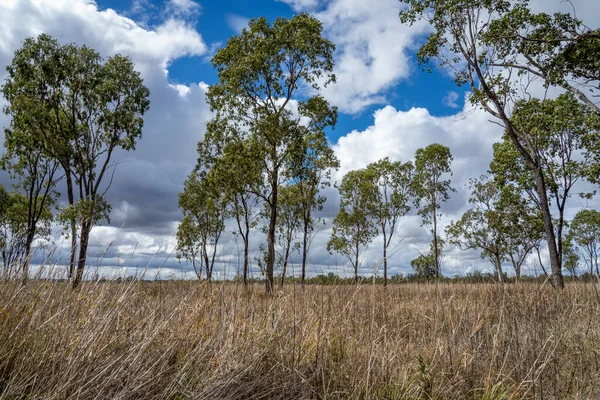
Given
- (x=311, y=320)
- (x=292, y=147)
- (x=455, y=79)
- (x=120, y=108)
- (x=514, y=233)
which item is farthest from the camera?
(x=514, y=233)

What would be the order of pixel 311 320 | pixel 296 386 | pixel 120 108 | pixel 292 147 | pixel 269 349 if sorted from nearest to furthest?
pixel 296 386, pixel 269 349, pixel 311 320, pixel 292 147, pixel 120 108

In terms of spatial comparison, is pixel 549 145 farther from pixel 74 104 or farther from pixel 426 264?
pixel 74 104

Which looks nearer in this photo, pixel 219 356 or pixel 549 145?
pixel 219 356

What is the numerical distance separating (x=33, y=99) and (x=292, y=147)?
14.8 metres

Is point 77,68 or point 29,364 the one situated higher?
point 77,68

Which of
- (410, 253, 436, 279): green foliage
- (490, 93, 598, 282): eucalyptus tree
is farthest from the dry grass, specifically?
(490, 93, 598, 282): eucalyptus tree

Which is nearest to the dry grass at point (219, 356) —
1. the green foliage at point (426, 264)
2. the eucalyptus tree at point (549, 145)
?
the green foliage at point (426, 264)

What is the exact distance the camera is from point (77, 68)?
2300 cm

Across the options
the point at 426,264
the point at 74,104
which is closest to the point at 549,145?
the point at 426,264

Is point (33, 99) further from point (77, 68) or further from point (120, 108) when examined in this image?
point (120, 108)

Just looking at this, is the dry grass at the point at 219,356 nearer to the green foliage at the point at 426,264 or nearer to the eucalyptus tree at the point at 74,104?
the green foliage at the point at 426,264

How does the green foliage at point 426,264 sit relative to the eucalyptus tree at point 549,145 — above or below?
below

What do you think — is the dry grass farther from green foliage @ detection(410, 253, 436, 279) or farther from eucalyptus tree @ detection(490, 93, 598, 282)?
eucalyptus tree @ detection(490, 93, 598, 282)

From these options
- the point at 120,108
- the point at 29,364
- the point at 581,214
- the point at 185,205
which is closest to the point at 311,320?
the point at 29,364
